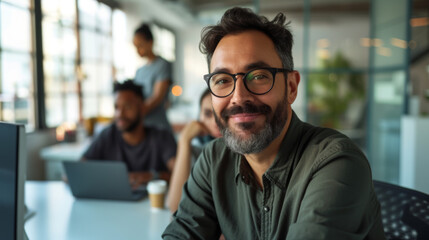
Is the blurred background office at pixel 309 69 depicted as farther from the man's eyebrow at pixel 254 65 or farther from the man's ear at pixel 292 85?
the man's eyebrow at pixel 254 65

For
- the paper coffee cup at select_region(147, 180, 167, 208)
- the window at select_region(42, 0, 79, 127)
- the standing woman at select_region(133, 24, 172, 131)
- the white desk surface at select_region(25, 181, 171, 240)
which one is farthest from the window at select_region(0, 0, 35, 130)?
the paper coffee cup at select_region(147, 180, 167, 208)

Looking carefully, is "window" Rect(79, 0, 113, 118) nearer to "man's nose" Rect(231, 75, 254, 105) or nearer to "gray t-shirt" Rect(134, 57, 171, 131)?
"gray t-shirt" Rect(134, 57, 171, 131)

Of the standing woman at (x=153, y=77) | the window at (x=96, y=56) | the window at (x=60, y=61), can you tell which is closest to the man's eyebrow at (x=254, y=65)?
the standing woman at (x=153, y=77)

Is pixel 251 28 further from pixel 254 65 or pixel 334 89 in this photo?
pixel 334 89

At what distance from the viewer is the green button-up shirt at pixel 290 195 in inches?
33.8

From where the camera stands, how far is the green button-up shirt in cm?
86

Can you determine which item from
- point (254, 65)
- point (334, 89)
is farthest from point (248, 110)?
point (334, 89)

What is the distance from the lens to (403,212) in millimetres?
1244

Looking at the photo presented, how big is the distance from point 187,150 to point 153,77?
1355mm

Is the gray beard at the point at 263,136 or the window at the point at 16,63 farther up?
the window at the point at 16,63

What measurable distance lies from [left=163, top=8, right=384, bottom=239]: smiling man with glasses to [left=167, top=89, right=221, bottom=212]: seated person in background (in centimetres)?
36

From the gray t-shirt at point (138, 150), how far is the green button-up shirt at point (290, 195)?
1048 mm

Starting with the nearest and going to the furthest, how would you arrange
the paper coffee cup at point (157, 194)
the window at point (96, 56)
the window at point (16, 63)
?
the paper coffee cup at point (157, 194) < the window at point (16, 63) < the window at point (96, 56)

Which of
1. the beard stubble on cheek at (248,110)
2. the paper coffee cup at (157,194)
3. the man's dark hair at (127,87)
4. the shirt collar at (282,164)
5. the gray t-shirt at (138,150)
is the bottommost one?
the paper coffee cup at (157,194)
